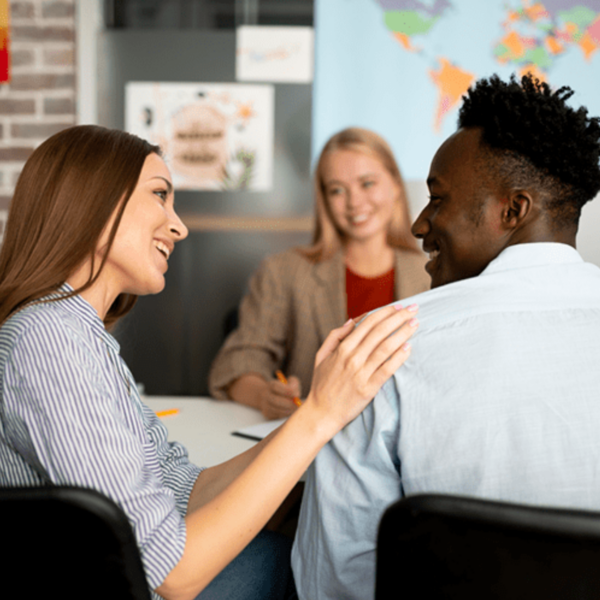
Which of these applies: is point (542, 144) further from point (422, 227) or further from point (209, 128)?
point (209, 128)

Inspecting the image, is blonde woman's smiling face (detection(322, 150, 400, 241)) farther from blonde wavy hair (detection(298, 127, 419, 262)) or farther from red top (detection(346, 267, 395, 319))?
red top (detection(346, 267, 395, 319))

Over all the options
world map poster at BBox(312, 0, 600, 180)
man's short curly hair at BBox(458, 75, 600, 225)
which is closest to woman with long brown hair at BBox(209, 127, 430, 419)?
world map poster at BBox(312, 0, 600, 180)

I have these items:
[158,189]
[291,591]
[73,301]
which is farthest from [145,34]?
[291,591]

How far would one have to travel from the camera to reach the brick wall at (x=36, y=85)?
2668 mm

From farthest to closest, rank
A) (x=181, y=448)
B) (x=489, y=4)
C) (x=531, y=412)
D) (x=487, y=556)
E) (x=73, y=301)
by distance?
(x=489, y=4), (x=181, y=448), (x=73, y=301), (x=531, y=412), (x=487, y=556)

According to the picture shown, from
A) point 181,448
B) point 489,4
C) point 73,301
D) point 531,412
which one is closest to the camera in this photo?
point 531,412

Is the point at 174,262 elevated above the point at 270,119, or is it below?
below

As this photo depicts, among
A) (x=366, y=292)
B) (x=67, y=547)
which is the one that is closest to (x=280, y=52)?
(x=366, y=292)

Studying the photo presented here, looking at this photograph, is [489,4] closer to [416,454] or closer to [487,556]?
[416,454]

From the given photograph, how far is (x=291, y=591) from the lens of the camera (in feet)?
3.32

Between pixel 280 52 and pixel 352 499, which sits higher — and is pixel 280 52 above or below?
above

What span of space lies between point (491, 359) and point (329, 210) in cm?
160

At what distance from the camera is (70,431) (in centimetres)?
70

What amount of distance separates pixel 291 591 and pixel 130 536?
1.66 feet
